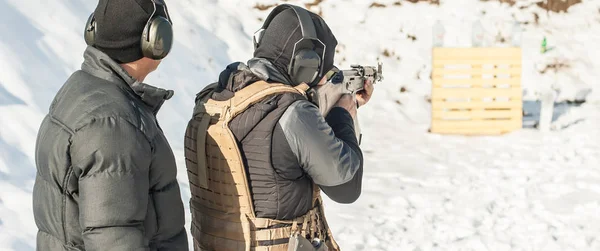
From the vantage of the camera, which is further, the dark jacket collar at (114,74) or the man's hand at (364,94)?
the man's hand at (364,94)

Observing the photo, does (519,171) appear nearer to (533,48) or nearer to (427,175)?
(427,175)

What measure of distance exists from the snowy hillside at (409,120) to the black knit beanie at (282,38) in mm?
2434

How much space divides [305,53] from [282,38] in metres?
0.10

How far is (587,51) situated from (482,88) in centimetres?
416

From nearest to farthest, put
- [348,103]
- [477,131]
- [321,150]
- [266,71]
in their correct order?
[321,150] → [266,71] → [348,103] → [477,131]

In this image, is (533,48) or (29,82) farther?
(533,48)

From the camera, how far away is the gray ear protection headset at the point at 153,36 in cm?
185

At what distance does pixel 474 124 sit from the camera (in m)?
9.72

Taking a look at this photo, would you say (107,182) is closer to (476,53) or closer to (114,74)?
(114,74)

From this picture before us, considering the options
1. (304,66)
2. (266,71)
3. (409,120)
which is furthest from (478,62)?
(266,71)

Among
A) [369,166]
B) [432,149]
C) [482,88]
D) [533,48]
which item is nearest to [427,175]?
[369,166]

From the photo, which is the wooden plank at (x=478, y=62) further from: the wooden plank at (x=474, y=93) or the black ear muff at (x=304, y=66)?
the black ear muff at (x=304, y=66)

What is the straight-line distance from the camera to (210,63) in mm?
9844

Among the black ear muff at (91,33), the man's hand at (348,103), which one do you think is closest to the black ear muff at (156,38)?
the black ear muff at (91,33)
